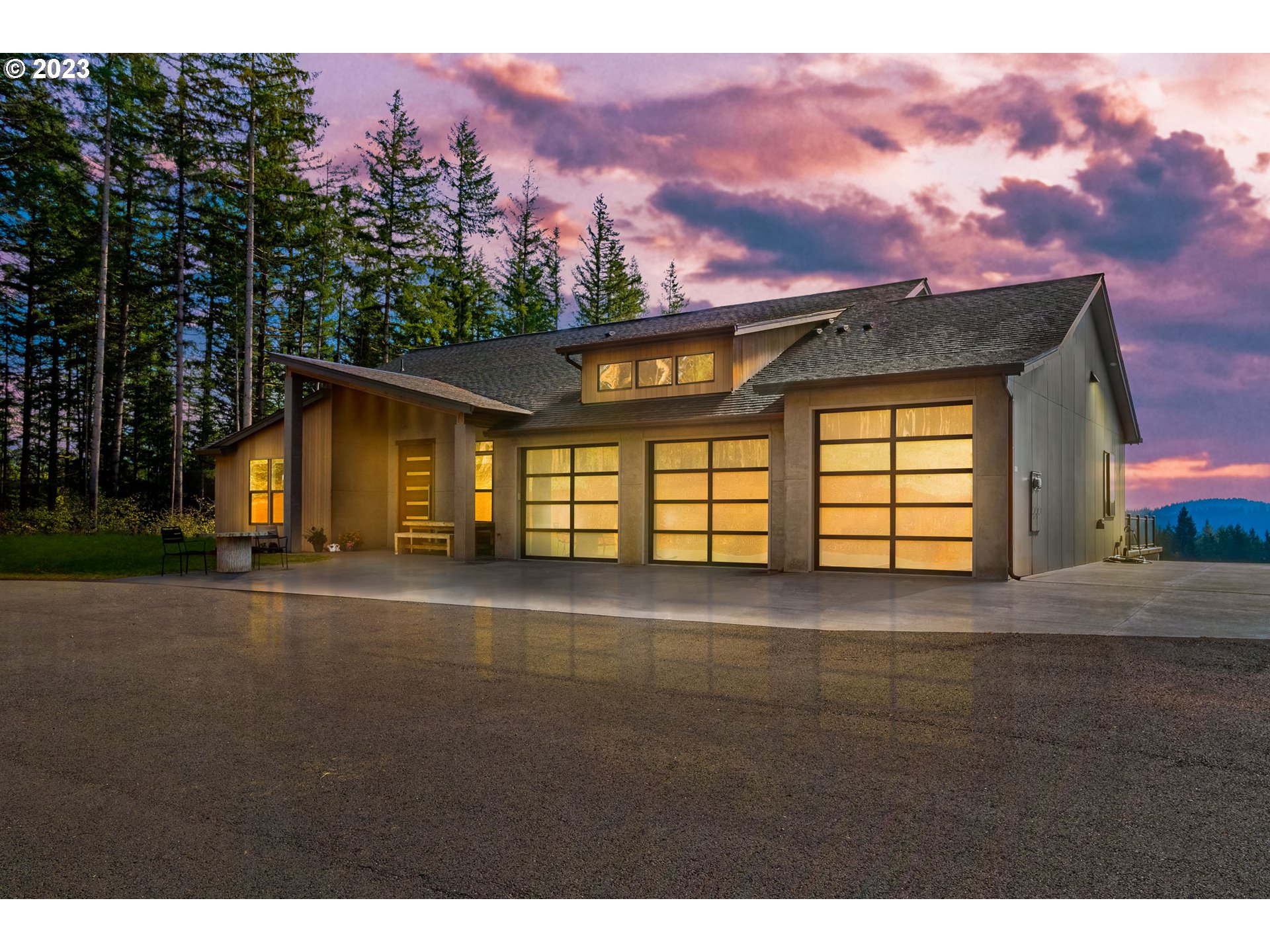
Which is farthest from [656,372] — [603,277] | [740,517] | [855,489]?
[603,277]

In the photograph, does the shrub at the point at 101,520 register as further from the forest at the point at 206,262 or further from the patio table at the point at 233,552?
the patio table at the point at 233,552

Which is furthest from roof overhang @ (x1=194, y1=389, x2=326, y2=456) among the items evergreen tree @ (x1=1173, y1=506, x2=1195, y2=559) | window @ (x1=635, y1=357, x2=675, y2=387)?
evergreen tree @ (x1=1173, y1=506, x2=1195, y2=559)

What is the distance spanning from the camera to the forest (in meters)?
27.4

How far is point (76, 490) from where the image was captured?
37.6 meters

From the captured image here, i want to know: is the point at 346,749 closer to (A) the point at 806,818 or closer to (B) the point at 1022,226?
(A) the point at 806,818

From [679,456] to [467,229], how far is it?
1269 inches

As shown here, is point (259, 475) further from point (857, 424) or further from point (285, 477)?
point (857, 424)

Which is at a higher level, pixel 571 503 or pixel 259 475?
pixel 259 475

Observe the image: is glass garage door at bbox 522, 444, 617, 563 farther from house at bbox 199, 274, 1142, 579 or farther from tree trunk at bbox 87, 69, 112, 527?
tree trunk at bbox 87, 69, 112, 527

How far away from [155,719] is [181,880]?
2.74 m

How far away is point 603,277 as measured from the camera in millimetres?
48812

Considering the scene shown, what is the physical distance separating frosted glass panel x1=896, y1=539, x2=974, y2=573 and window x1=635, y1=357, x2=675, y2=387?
687 cm

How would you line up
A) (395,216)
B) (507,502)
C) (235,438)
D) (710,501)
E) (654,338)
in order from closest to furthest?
(710,501)
(654,338)
(507,502)
(235,438)
(395,216)

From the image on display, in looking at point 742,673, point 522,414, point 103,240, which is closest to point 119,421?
point 103,240
